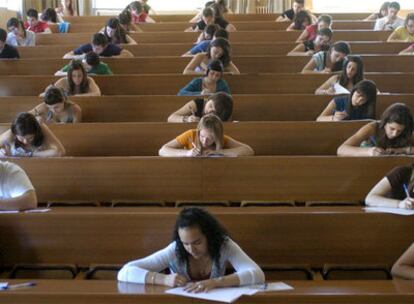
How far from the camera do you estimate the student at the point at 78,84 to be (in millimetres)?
5307

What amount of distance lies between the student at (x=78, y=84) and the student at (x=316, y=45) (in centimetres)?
231

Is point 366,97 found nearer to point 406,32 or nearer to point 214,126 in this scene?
point 214,126

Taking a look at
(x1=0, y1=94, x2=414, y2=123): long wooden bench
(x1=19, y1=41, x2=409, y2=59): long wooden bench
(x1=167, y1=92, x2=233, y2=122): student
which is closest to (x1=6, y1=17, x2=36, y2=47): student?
(x1=19, y1=41, x2=409, y2=59): long wooden bench

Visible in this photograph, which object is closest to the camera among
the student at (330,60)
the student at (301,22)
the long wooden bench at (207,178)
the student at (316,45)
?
the long wooden bench at (207,178)

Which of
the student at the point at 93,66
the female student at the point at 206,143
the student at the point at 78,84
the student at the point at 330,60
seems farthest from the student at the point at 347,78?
the student at the point at 93,66

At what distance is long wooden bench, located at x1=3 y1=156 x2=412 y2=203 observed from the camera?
148 inches

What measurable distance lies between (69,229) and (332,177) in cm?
151

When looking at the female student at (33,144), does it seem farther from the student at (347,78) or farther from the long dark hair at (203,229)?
the student at (347,78)

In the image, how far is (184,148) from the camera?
4051 millimetres

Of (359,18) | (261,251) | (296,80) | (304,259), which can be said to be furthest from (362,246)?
(359,18)

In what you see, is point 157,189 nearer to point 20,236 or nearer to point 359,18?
point 20,236

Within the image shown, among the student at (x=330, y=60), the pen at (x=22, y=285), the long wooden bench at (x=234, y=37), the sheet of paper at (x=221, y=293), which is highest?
the long wooden bench at (x=234, y=37)

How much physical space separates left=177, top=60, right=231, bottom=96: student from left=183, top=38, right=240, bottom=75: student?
0.56 m

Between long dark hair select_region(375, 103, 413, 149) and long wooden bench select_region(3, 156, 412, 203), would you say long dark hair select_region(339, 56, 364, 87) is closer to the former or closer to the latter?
long dark hair select_region(375, 103, 413, 149)
